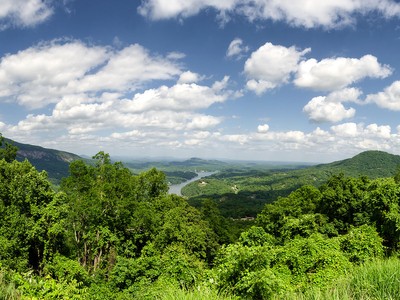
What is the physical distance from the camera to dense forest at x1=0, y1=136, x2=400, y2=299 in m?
13.1

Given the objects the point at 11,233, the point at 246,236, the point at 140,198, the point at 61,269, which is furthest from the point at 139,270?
the point at 140,198

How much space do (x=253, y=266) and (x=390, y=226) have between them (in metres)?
19.3

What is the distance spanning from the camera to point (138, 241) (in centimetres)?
2791

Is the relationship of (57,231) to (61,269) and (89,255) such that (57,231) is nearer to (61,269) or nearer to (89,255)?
(61,269)

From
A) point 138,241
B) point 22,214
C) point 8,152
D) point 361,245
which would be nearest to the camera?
point 22,214

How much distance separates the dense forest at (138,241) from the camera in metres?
13.1

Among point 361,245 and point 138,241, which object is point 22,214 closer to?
point 138,241

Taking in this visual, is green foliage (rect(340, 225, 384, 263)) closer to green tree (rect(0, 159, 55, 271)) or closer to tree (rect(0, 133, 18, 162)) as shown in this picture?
green tree (rect(0, 159, 55, 271))

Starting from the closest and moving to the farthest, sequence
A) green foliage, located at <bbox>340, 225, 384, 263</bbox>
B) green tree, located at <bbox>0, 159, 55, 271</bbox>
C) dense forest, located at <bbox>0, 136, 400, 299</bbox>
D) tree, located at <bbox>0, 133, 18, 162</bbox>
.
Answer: dense forest, located at <bbox>0, 136, 400, 299</bbox>
green tree, located at <bbox>0, 159, 55, 271</bbox>
green foliage, located at <bbox>340, 225, 384, 263</bbox>
tree, located at <bbox>0, 133, 18, 162</bbox>

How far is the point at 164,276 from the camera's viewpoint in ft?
56.1

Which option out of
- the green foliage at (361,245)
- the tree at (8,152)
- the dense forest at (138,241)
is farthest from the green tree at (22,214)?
the green foliage at (361,245)

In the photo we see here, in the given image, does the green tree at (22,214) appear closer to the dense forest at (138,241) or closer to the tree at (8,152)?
the dense forest at (138,241)

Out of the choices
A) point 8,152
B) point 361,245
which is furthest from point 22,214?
point 361,245

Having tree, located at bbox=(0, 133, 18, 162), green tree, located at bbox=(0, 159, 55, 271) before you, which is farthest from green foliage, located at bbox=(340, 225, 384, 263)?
tree, located at bbox=(0, 133, 18, 162)
